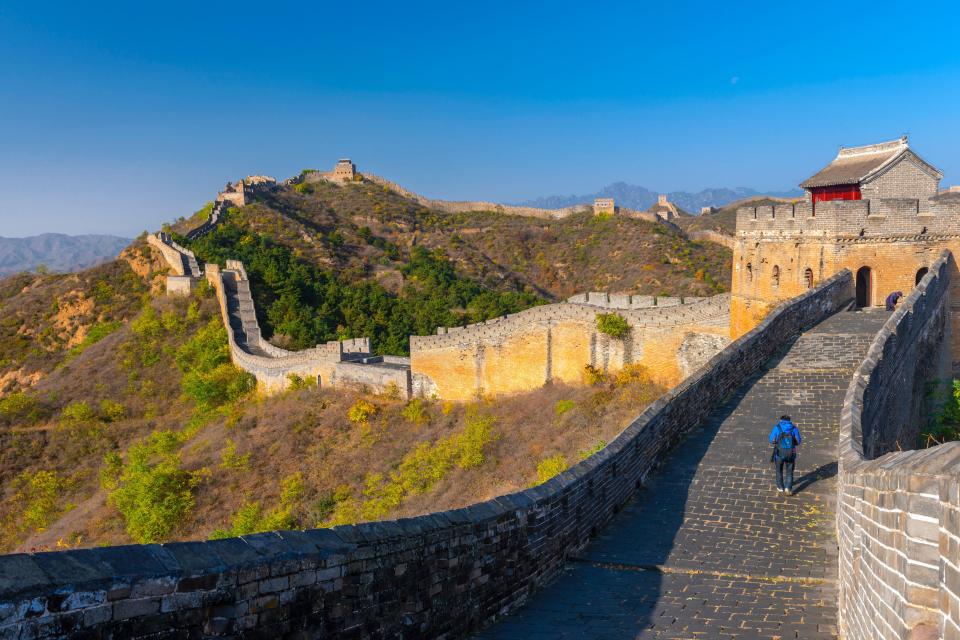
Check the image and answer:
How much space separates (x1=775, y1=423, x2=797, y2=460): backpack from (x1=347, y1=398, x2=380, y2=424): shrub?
18.5 meters

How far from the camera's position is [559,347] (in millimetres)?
22719

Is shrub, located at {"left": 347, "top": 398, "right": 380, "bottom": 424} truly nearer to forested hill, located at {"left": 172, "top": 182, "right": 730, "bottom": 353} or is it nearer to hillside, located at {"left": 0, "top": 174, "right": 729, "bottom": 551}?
hillside, located at {"left": 0, "top": 174, "right": 729, "bottom": 551}

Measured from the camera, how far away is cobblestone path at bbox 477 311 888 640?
5.38m

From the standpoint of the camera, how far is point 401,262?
48.8 m

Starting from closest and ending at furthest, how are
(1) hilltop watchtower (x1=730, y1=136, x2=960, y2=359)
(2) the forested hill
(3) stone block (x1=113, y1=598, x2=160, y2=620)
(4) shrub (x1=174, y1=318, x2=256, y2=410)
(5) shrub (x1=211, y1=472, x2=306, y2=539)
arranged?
1. (3) stone block (x1=113, y1=598, x2=160, y2=620)
2. (1) hilltop watchtower (x1=730, y1=136, x2=960, y2=359)
3. (5) shrub (x1=211, y1=472, x2=306, y2=539)
4. (4) shrub (x1=174, y1=318, x2=256, y2=410)
5. (2) the forested hill

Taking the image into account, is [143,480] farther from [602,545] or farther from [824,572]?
[824,572]

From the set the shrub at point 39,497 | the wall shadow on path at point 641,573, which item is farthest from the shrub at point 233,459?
the wall shadow on path at point 641,573

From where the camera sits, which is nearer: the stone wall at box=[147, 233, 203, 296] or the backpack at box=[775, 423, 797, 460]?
the backpack at box=[775, 423, 797, 460]

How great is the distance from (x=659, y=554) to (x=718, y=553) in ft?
1.67

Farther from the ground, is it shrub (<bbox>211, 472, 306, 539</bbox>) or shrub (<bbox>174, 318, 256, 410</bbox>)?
shrub (<bbox>174, 318, 256, 410</bbox>)

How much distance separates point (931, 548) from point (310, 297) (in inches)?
1477

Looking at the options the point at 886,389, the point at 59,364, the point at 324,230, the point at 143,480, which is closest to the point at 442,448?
the point at 143,480

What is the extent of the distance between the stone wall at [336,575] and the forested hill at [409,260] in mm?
28330

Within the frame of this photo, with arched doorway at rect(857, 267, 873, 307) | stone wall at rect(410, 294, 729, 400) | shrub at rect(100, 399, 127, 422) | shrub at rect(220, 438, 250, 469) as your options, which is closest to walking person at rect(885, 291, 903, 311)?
arched doorway at rect(857, 267, 873, 307)
